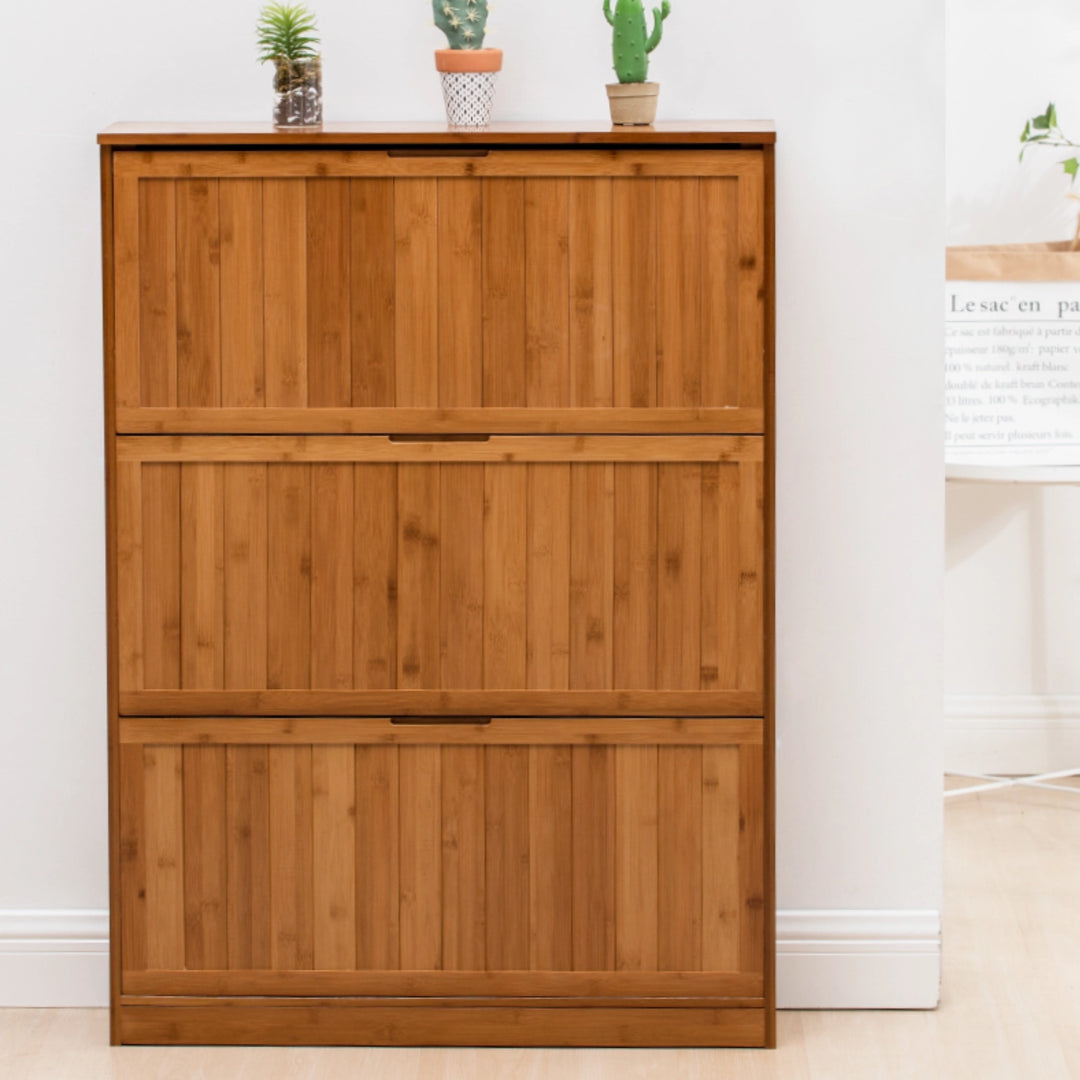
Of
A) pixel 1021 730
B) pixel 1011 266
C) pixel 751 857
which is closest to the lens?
pixel 751 857

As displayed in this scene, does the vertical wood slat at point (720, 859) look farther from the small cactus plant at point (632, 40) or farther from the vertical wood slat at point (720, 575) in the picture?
the small cactus plant at point (632, 40)

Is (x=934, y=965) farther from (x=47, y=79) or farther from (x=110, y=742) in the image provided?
(x=47, y=79)

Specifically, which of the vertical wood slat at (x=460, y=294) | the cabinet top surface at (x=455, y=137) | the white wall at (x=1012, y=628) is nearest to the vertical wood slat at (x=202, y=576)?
the vertical wood slat at (x=460, y=294)

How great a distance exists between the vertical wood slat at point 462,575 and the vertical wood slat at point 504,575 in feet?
0.04

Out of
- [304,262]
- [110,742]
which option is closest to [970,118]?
[304,262]

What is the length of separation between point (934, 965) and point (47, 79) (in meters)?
2.16

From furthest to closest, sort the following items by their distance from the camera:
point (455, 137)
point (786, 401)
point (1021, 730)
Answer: point (1021, 730) → point (786, 401) → point (455, 137)

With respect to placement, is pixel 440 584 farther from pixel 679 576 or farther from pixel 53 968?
pixel 53 968

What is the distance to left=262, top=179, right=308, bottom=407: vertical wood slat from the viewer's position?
7.35 ft

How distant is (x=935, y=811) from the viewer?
8.34 ft

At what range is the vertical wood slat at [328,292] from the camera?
7.34ft

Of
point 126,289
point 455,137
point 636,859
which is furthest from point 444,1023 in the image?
point 455,137

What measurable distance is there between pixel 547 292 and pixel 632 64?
0.39 m

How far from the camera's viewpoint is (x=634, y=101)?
89.4 inches
